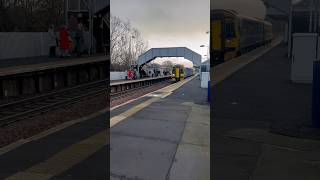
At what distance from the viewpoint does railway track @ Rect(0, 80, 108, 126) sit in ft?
31.3

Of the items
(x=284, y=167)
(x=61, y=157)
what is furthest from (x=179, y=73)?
(x=61, y=157)

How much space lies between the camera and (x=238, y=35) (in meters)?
3.97

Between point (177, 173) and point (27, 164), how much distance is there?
3259mm

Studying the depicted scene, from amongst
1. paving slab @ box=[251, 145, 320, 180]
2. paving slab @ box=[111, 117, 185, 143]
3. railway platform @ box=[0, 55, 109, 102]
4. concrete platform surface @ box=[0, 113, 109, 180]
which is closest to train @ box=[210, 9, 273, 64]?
paving slab @ box=[111, 117, 185, 143]

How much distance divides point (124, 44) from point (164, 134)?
1.37 ft

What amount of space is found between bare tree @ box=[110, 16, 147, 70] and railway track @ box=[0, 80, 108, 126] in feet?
21.6

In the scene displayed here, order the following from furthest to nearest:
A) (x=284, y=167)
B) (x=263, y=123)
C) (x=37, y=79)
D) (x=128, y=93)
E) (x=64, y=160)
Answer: (x=37, y=79)
(x=263, y=123)
(x=64, y=160)
(x=284, y=167)
(x=128, y=93)

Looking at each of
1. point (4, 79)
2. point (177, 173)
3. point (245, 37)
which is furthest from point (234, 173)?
point (4, 79)

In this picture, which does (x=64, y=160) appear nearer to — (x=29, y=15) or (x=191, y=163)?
(x=191, y=163)

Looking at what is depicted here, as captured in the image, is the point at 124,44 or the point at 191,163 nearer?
the point at 124,44

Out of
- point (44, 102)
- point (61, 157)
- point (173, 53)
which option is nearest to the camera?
point (173, 53)

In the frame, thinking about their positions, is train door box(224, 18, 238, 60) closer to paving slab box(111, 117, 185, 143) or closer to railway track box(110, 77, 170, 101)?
railway track box(110, 77, 170, 101)

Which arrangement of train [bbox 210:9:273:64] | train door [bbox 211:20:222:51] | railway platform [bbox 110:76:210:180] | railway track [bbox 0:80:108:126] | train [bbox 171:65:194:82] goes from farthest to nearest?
railway track [bbox 0:80:108:126] < train [bbox 210:9:273:64] < train door [bbox 211:20:222:51] < train [bbox 171:65:194:82] < railway platform [bbox 110:76:210:180]

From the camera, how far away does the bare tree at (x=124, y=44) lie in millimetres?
1845
